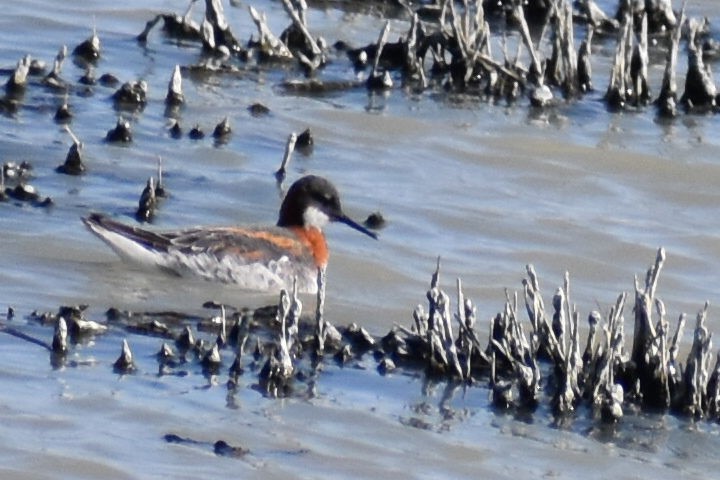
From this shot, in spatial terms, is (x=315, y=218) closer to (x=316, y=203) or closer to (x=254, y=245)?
(x=316, y=203)

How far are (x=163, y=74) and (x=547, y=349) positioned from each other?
569 cm

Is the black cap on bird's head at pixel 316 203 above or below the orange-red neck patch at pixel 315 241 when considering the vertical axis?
above

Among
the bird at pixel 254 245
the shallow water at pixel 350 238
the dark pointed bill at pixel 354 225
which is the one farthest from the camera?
the dark pointed bill at pixel 354 225

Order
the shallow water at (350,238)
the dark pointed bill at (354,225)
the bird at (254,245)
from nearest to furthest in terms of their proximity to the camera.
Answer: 1. the shallow water at (350,238)
2. the bird at (254,245)
3. the dark pointed bill at (354,225)

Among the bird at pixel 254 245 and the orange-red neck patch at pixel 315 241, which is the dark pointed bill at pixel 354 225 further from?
the orange-red neck patch at pixel 315 241

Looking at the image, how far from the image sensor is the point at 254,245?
10.6 metres

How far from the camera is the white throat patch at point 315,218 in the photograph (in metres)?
10.8

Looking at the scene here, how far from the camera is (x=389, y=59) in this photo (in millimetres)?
13914

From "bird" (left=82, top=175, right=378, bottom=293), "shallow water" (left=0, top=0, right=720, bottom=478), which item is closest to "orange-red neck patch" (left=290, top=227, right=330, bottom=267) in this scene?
"bird" (left=82, top=175, right=378, bottom=293)

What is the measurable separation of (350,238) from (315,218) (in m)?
0.57

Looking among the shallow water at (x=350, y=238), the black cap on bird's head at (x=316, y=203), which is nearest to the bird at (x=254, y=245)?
the black cap on bird's head at (x=316, y=203)

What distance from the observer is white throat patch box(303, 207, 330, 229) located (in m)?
10.8

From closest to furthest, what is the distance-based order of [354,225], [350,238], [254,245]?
[254,245] < [354,225] < [350,238]

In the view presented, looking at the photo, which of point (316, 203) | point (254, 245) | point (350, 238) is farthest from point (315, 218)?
point (350, 238)
